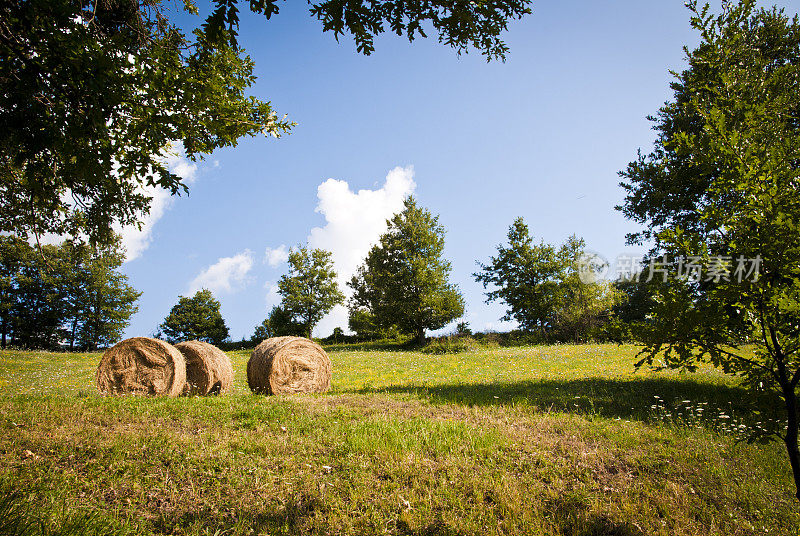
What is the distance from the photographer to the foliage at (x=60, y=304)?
1731 inches

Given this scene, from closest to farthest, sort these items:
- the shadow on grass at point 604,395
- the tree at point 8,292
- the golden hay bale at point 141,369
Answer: the shadow on grass at point 604,395, the golden hay bale at point 141,369, the tree at point 8,292

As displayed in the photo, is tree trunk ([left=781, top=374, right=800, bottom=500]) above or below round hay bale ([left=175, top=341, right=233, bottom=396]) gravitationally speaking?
below

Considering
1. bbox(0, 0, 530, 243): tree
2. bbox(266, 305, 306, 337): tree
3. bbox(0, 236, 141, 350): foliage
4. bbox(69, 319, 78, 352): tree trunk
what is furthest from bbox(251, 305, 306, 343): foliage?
bbox(0, 0, 530, 243): tree

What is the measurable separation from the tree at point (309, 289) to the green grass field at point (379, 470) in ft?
122

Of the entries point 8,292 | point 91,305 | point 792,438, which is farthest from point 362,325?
point 792,438

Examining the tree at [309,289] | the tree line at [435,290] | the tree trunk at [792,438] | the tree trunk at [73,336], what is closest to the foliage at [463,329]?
the tree line at [435,290]

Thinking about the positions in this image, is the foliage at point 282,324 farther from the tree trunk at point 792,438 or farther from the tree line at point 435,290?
the tree trunk at point 792,438

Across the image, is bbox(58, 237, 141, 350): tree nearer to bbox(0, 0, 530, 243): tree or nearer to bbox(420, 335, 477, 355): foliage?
bbox(420, 335, 477, 355): foliage

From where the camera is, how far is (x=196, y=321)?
53.9 m

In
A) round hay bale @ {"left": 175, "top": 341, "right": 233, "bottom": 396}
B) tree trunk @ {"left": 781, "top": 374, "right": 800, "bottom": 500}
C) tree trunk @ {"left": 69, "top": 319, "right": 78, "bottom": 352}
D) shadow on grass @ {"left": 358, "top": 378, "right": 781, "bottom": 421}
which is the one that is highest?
tree trunk @ {"left": 69, "top": 319, "right": 78, "bottom": 352}

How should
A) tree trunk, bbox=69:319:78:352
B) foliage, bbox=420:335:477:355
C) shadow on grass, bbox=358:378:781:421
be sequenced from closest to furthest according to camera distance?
1. shadow on grass, bbox=358:378:781:421
2. foliage, bbox=420:335:477:355
3. tree trunk, bbox=69:319:78:352

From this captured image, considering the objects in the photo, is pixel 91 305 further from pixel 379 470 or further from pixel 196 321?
pixel 379 470

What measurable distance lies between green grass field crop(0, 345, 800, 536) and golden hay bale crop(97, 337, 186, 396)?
1281 millimetres

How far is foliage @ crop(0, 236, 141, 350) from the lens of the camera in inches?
1731
